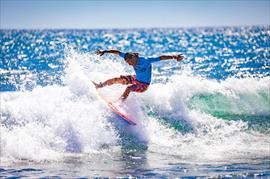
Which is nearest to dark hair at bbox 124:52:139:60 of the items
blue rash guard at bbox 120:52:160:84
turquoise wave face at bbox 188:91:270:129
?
blue rash guard at bbox 120:52:160:84

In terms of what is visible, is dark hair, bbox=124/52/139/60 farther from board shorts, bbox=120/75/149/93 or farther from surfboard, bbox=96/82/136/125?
surfboard, bbox=96/82/136/125

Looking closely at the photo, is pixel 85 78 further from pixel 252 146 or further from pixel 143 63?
pixel 252 146

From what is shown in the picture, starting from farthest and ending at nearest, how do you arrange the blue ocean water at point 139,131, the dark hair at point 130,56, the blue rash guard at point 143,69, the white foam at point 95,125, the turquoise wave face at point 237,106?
the turquoise wave face at point 237,106, the blue rash guard at point 143,69, the dark hair at point 130,56, the white foam at point 95,125, the blue ocean water at point 139,131

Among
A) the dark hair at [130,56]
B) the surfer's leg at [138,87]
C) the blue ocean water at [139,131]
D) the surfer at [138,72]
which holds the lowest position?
the blue ocean water at [139,131]

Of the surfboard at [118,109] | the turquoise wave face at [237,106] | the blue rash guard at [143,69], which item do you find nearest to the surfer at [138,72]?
the blue rash guard at [143,69]

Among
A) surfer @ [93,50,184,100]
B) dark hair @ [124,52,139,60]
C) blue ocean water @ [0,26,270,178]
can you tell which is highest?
dark hair @ [124,52,139,60]

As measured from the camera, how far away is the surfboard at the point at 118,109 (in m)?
11.6

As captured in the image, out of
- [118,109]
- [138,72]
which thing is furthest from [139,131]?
[138,72]

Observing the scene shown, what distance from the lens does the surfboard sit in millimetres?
11578

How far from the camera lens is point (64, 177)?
327 inches

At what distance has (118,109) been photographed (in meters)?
11.9

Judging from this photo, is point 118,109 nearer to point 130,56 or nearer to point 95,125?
point 95,125

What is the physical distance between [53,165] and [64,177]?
2.80ft

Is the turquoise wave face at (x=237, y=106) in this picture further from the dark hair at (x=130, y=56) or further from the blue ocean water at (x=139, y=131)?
the dark hair at (x=130, y=56)
